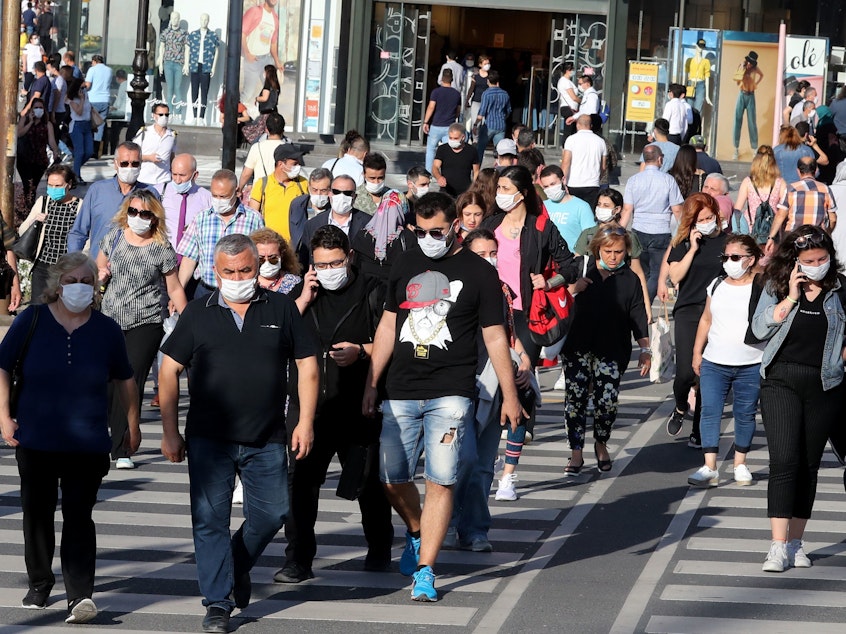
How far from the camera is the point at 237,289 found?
7367mm

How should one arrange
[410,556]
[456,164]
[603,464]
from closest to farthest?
1. [410,556]
2. [603,464]
3. [456,164]

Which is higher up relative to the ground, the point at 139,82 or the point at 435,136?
the point at 139,82

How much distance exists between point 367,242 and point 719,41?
19.9m

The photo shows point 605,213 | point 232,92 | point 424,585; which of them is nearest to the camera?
point 424,585

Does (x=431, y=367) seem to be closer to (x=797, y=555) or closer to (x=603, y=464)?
(x=797, y=555)

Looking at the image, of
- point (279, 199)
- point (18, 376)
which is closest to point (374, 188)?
point (279, 199)

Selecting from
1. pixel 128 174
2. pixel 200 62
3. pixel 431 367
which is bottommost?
pixel 431 367

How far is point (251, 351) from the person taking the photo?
7.38m

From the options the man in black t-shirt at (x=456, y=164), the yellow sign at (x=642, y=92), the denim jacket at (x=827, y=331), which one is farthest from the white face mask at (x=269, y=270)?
the yellow sign at (x=642, y=92)

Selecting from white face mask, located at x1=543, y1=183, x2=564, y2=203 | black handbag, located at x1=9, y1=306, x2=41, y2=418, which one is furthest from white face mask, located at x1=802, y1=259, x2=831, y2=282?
white face mask, located at x1=543, y1=183, x2=564, y2=203

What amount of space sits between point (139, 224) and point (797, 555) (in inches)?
183

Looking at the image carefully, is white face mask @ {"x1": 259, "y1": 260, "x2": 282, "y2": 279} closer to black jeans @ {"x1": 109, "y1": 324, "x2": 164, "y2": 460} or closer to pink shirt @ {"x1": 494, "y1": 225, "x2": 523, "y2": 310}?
black jeans @ {"x1": 109, "y1": 324, "x2": 164, "y2": 460}

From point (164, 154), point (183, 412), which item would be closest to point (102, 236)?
point (183, 412)

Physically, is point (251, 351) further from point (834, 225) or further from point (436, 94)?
point (436, 94)
